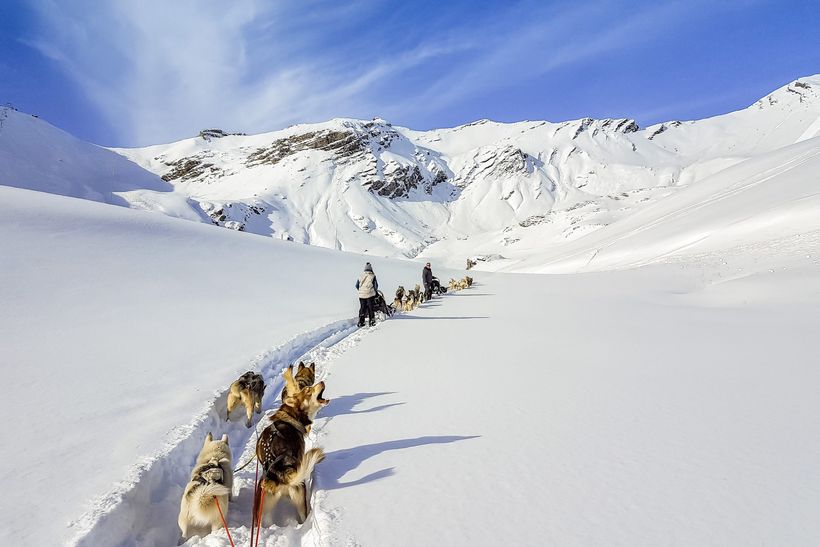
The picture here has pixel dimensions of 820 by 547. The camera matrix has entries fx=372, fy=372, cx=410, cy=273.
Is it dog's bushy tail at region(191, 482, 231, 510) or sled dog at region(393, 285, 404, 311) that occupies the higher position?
sled dog at region(393, 285, 404, 311)

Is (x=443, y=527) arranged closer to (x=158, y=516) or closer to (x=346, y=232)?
(x=158, y=516)

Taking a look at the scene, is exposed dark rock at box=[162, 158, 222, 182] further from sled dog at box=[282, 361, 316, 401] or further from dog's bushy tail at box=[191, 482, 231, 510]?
Answer: dog's bushy tail at box=[191, 482, 231, 510]

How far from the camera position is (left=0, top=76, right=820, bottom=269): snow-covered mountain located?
62.8 m

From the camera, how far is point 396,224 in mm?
102875

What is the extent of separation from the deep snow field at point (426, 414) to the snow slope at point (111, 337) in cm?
3

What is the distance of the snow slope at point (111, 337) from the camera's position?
9.13ft

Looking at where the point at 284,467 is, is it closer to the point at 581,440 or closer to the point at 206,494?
the point at 206,494

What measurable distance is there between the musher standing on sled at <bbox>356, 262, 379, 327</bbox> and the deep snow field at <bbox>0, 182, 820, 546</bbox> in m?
0.62

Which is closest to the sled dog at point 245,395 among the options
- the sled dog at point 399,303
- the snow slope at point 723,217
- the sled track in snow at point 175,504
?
the sled track in snow at point 175,504

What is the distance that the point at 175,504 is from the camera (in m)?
2.79

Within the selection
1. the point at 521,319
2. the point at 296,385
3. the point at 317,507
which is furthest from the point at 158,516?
the point at 521,319

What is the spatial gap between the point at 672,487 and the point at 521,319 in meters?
7.57

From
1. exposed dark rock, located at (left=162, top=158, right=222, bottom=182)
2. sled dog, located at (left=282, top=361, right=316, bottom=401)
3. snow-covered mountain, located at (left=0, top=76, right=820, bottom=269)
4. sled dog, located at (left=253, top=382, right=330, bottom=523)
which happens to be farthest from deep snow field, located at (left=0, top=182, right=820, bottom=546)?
exposed dark rock, located at (left=162, top=158, right=222, bottom=182)

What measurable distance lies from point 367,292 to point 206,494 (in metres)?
7.48
